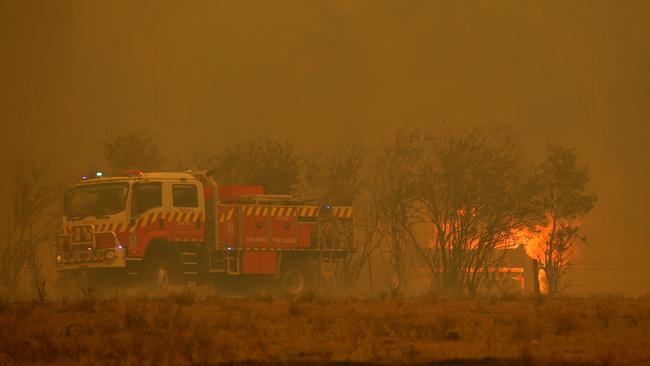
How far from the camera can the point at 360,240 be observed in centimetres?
4203

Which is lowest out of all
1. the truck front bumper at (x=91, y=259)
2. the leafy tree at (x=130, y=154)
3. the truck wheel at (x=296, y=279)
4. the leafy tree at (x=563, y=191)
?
→ the truck wheel at (x=296, y=279)

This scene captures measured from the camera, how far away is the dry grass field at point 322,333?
1255 cm

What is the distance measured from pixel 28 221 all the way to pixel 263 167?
30.1 ft

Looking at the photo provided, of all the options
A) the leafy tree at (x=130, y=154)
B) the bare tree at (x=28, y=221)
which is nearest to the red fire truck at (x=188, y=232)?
the bare tree at (x=28, y=221)

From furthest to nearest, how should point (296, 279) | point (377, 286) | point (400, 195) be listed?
point (377, 286)
point (400, 195)
point (296, 279)

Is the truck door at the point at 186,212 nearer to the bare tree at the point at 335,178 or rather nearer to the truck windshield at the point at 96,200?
the truck windshield at the point at 96,200

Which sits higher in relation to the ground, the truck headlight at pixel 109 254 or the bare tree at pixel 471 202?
the bare tree at pixel 471 202

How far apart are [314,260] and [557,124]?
100867mm

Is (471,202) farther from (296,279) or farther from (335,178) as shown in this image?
(296,279)

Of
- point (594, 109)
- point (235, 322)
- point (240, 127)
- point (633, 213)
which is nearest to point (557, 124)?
point (594, 109)

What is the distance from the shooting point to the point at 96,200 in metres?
27.8

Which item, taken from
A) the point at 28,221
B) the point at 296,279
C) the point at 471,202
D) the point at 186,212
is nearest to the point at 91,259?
the point at 186,212

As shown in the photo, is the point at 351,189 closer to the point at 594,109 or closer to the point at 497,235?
the point at 497,235

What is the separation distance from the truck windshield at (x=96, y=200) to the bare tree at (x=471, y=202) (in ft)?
37.9
